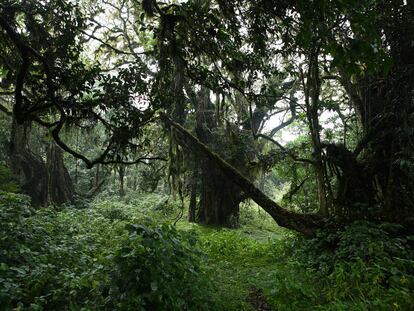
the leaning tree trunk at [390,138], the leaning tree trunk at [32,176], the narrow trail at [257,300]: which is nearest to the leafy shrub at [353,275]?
the narrow trail at [257,300]

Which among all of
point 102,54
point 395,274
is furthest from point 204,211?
point 395,274

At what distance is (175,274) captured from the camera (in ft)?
13.6

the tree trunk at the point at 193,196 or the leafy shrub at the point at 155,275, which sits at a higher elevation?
the tree trunk at the point at 193,196

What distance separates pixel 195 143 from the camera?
9516mm

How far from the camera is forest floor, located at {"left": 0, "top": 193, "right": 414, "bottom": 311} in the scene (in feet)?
12.2

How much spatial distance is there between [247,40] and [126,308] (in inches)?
176

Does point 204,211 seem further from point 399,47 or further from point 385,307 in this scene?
point 385,307

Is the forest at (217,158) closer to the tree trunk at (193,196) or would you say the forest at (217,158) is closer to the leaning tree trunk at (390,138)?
the leaning tree trunk at (390,138)

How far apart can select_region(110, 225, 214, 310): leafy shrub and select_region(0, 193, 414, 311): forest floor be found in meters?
0.01

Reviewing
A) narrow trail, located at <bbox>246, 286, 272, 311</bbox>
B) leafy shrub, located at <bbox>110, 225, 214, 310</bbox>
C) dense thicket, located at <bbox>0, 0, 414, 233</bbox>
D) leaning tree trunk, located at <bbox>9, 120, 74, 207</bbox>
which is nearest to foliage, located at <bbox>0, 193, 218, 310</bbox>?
leafy shrub, located at <bbox>110, 225, 214, 310</bbox>

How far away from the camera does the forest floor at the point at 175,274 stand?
12.2ft

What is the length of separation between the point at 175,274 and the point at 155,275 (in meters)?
0.47

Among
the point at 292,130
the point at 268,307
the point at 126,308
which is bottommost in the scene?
the point at 268,307

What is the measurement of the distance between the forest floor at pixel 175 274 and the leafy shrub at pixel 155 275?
0.03 feet
